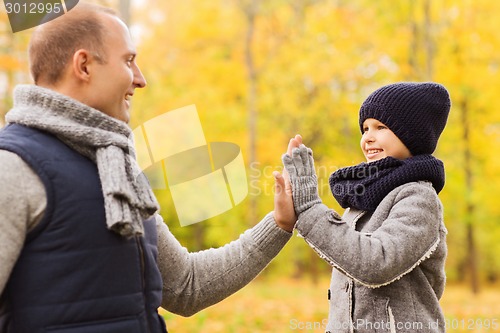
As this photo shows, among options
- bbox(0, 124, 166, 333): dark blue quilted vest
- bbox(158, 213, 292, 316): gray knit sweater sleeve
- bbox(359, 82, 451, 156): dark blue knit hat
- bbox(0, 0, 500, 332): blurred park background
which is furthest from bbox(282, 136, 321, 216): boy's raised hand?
bbox(0, 0, 500, 332): blurred park background

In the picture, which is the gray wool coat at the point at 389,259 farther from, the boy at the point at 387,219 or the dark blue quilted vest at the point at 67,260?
the dark blue quilted vest at the point at 67,260

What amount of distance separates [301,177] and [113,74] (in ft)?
2.57

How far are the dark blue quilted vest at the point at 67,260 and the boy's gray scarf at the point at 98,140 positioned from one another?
0.11 ft

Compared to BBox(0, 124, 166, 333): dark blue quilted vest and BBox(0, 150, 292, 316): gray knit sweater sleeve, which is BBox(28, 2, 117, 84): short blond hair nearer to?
BBox(0, 124, 166, 333): dark blue quilted vest

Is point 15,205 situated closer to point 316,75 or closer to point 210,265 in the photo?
point 210,265

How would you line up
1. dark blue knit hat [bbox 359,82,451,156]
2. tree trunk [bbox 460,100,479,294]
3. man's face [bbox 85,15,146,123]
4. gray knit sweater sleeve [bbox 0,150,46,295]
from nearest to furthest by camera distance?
1. gray knit sweater sleeve [bbox 0,150,46,295]
2. man's face [bbox 85,15,146,123]
3. dark blue knit hat [bbox 359,82,451,156]
4. tree trunk [bbox 460,100,479,294]

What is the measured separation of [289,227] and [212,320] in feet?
18.2

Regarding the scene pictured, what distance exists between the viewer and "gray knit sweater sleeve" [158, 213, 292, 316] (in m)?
2.30

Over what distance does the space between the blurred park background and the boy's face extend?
1014 cm

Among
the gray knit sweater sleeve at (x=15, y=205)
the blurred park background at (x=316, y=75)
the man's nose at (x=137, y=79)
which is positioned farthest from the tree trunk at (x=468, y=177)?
the gray knit sweater sleeve at (x=15, y=205)

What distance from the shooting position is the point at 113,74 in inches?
74.4

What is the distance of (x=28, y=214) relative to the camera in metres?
1.66

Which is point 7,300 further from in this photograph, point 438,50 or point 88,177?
point 438,50

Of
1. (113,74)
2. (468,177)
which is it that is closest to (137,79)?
(113,74)
